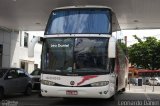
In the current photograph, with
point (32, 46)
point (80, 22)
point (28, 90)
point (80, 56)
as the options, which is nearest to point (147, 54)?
point (28, 90)

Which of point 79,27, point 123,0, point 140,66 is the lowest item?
point 140,66

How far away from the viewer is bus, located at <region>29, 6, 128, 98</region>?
14508 mm

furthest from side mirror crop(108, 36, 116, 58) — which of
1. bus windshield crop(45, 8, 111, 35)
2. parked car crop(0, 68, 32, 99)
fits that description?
parked car crop(0, 68, 32, 99)

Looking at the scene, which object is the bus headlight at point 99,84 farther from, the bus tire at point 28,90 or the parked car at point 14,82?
the bus tire at point 28,90

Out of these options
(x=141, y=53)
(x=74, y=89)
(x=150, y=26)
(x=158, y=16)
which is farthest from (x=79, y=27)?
(x=141, y=53)

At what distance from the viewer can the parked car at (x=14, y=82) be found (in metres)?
18.5

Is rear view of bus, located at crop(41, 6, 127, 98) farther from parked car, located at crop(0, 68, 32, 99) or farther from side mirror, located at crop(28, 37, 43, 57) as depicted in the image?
parked car, located at crop(0, 68, 32, 99)

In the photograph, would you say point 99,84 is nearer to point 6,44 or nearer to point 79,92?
point 79,92

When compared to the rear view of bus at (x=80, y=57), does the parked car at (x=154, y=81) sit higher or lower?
lower

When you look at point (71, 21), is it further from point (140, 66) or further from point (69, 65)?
point (140, 66)

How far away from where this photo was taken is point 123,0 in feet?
63.9

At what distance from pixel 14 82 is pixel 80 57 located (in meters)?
5.96

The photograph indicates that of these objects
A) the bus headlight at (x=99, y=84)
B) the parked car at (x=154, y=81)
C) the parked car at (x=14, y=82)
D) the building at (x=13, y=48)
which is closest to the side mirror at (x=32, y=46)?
the bus headlight at (x=99, y=84)

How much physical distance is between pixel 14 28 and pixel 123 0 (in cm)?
1397
